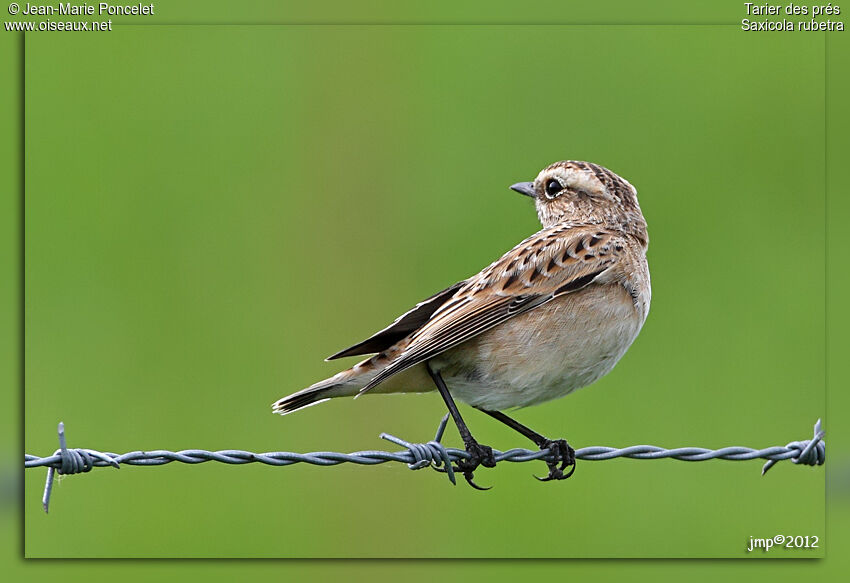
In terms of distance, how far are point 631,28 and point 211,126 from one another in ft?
16.6

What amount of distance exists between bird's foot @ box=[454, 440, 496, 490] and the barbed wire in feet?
0.65

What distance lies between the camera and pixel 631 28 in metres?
13.9

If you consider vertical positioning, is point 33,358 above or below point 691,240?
below

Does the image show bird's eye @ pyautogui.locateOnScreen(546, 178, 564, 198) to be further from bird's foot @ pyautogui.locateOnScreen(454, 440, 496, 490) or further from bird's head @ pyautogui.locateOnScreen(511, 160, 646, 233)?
bird's foot @ pyautogui.locateOnScreen(454, 440, 496, 490)


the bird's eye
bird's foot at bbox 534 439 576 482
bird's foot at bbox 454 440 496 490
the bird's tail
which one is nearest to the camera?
bird's foot at bbox 454 440 496 490

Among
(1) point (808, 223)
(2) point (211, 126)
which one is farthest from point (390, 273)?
(1) point (808, 223)

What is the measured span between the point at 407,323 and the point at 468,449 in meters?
0.99

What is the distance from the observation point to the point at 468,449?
7918 mm

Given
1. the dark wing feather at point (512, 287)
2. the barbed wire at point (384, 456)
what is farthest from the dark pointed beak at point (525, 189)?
the barbed wire at point (384, 456)

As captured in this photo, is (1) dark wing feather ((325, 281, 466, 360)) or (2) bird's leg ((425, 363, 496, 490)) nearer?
(2) bird's leg ((425, 363, 496, 490))

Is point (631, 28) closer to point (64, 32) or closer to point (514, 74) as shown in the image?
point (514, 74)

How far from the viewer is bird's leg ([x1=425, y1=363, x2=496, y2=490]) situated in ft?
25.7

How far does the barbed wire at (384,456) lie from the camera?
6496 millimetres

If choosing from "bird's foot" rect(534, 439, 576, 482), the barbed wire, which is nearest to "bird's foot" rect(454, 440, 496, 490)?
the barbed wire
